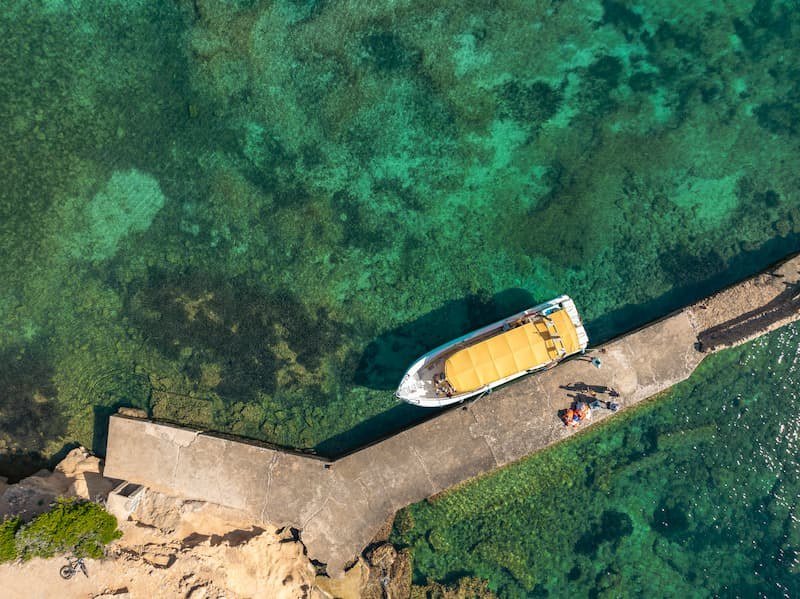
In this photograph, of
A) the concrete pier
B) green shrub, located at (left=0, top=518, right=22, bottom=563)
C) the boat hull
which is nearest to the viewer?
green shrub, located at (left=0, top=518, right=22, bottom=563)

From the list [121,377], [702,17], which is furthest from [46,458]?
[702,17]

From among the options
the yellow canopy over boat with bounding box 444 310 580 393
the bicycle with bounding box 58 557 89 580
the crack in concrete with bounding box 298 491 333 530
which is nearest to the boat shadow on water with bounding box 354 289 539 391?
the yellow canopy over boat with bounding box 444 310 580 393

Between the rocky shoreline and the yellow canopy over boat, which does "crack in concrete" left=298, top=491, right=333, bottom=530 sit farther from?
the yellow canopy over boat

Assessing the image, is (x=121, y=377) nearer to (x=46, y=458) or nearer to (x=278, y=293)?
(x=46, y=458)

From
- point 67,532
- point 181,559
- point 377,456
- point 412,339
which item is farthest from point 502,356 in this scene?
point 67,532

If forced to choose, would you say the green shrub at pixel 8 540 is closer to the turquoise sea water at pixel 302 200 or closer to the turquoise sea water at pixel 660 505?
the turquoise sea water at pixel 302 200

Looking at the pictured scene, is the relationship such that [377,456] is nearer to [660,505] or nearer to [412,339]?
[412,339]
